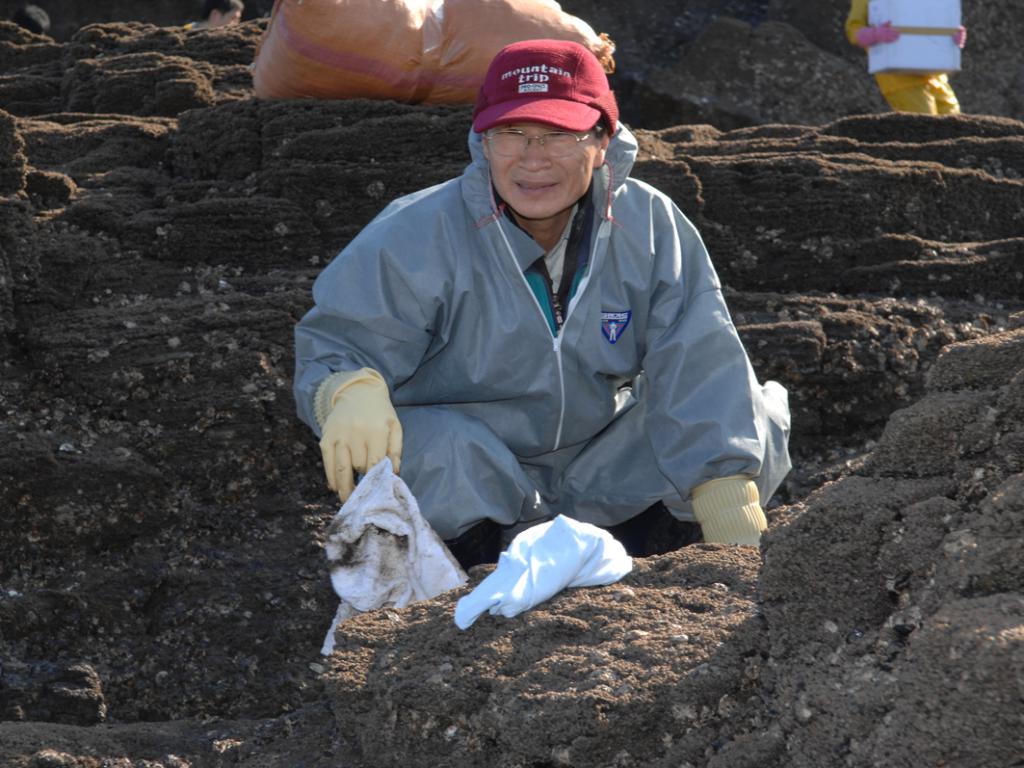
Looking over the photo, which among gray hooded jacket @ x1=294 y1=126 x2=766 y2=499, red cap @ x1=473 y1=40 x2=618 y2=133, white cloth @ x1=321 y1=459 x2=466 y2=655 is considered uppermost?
red cap @ x1=473 y1=40 x2=618 y2=133

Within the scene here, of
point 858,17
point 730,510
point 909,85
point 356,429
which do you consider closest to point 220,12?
point 858,17

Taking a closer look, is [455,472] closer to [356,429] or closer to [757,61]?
[356,429]

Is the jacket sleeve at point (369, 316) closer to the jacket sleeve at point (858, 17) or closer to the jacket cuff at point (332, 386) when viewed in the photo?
the jacket cuff at point (332, 386)

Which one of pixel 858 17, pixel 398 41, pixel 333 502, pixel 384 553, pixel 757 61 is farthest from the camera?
pixel 757 61

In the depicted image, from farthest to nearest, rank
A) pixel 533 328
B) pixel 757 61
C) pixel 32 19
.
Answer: pixel 32 19, pixel 757 61, pixel 533 328

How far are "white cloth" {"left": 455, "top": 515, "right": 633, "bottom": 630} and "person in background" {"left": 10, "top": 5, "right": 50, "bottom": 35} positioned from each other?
7772 millimetres

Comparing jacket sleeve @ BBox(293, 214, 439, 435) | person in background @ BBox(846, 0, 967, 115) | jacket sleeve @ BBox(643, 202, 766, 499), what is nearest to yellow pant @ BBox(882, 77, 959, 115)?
person in background @ BBox(846, 0, 967, 115)

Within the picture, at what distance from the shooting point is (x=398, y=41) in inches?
166

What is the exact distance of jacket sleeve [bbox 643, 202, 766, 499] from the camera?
283 cm

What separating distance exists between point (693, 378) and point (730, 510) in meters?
0.29

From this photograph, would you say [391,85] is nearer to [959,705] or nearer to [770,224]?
[770,224]

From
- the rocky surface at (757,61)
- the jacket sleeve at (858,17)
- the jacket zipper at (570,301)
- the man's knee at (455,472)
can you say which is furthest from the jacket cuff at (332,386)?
the rocky surface at (757,61)

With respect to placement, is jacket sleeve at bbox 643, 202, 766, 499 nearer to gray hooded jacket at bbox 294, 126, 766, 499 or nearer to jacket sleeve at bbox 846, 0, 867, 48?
gray hooded jacket at bbox 294, 126, 766, 499

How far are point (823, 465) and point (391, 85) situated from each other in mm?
1752
